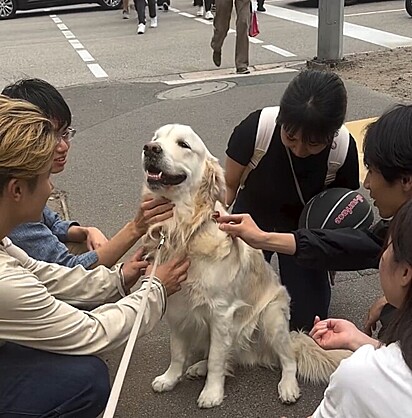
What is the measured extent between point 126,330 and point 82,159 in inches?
157

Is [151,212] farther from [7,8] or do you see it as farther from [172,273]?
[7,8]

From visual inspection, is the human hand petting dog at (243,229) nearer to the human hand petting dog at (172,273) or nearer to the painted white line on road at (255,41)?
the human hand petting dog at (172,273)

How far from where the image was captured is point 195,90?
26.1 ft

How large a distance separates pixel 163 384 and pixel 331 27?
6.39 metres

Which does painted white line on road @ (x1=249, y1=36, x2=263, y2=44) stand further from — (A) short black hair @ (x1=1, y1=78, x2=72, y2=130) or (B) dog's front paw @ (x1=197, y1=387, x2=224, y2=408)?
(B) dog's front paw @ (x1=197, y1=387, x2=224, y2=408)

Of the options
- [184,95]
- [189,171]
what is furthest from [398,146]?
[184,95]

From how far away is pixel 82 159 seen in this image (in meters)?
6.00

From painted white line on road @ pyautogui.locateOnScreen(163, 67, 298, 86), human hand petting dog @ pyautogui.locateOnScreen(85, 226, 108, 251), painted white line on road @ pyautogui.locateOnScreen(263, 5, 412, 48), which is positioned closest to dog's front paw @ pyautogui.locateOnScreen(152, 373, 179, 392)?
human hand petting dog @ pyautogui.locateOnScreen(85, 226, 108, 251)

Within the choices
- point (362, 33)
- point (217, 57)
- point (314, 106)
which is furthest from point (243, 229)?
point (362, 33)

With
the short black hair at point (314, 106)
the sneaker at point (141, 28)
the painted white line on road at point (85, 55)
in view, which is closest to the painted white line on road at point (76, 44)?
the painted white line on road at point (85, 55)

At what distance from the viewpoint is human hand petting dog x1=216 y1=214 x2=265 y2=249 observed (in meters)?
2.58

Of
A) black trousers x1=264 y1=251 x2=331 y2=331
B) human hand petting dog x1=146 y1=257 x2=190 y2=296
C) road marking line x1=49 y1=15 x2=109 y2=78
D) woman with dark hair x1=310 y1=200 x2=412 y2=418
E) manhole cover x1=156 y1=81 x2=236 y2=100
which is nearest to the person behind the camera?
woman with dark hair x1=310 y1=200 x2=412 y2=418

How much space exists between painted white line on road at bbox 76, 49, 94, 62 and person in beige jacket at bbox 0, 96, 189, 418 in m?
8.42

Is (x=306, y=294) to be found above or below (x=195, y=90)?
above
